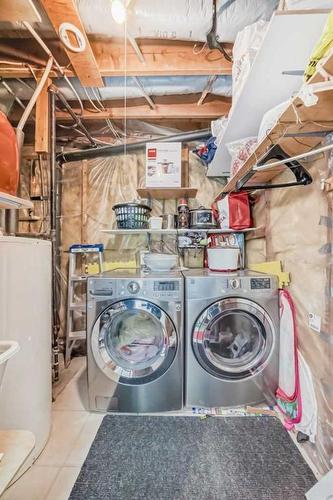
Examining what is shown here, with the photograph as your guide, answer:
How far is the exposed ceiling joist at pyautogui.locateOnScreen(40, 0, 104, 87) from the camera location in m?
1.24

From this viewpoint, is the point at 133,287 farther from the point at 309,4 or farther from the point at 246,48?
the point at 309,4

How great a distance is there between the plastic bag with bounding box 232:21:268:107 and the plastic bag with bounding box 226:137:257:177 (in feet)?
1.33

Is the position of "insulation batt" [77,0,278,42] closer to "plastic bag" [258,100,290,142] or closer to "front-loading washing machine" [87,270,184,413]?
"plastic bag" [258,100,290,142]

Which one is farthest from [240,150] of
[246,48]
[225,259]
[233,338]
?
[233,338]

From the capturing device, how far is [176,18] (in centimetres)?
139

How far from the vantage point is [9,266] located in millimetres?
1188

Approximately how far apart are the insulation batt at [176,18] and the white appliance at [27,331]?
1.31m

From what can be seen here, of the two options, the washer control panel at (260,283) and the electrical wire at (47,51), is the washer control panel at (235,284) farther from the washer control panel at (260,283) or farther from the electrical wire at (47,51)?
the electrical wire at (47,51)

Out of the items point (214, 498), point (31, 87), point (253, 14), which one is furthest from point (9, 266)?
point (253, 14)

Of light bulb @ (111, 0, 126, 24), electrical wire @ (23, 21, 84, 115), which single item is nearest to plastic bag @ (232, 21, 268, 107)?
light bulb @ (111, 0, 126, 24)

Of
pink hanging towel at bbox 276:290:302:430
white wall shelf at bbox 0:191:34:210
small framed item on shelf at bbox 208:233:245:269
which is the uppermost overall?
white wall shelf at bbox 0:191:34:210

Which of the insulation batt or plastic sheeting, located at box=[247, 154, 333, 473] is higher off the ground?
the insulation batt

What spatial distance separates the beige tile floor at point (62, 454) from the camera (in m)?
1.21

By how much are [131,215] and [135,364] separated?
1313 millimetres
